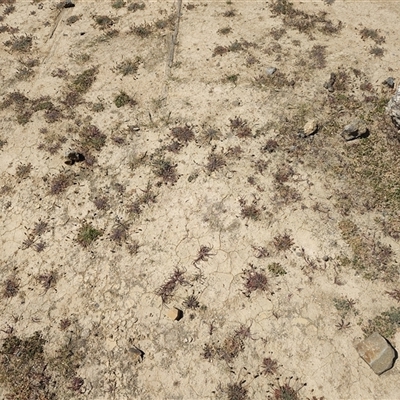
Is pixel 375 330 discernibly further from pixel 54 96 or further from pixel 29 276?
pixel 54 96

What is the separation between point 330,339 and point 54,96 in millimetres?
14904

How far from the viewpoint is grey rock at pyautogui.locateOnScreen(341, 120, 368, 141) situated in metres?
12.9

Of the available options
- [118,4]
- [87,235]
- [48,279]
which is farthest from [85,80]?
[48,279]

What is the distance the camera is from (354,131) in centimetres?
1291

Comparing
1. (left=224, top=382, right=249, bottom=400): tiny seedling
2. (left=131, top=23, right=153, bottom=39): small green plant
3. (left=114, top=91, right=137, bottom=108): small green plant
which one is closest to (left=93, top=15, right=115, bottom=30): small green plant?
(left=131, top=23, right=153, bottom=39): small green plant

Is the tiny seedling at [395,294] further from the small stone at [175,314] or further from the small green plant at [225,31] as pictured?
the small green plant at [225,31]

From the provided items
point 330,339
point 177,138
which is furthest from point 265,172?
point 330,339

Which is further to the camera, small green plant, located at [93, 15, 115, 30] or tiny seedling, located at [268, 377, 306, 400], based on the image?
small green plant, located at [93, 15, 115, 30]

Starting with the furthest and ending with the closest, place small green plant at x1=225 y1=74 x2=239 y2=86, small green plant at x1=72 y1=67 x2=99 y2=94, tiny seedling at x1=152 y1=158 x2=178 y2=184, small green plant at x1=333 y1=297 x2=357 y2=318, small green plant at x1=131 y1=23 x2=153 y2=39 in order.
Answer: small green plant at x1=131 y1=23 x2=153 y2=39
small green plant at x1=72 y1=67 x2=99 y2=94
small green plant at x1=225 y1=74 x2=239 y2=86
tiny seedling at x1=152 y1=158 x2=178 y2=184
small green plant at x1=333 y1=297 x2=357 y2=318

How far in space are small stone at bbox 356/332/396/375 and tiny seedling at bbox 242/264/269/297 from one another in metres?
2.93

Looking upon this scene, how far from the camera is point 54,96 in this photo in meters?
16.0

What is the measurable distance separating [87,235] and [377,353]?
30.5 ft

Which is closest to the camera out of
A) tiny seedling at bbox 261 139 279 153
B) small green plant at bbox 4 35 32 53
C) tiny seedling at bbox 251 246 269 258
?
tiny seedling at bbox 251 246 269 258

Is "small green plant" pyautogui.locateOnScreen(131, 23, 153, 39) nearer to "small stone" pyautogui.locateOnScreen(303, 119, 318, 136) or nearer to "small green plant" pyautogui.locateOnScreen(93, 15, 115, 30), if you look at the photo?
"small green plant" pyautogui.locateOnScreen(93, 15, 115, 30)
